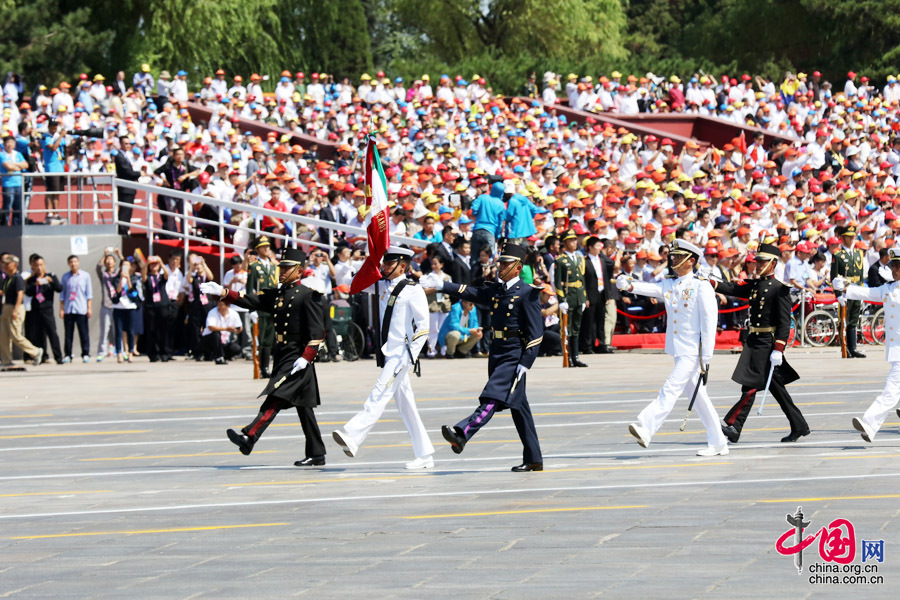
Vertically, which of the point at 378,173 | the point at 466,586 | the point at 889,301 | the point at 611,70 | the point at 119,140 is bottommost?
the point at 466,586

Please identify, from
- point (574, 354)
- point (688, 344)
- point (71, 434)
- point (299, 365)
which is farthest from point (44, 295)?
point (688, 344)

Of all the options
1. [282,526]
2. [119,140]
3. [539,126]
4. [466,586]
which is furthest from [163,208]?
[466,586]

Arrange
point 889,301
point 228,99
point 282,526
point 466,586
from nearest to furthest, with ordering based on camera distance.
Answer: point 466,586
point 282,526
point 889,301
point 228,99

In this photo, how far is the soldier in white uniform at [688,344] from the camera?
13.9 meters

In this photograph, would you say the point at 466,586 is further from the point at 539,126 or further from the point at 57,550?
the point at 539,126

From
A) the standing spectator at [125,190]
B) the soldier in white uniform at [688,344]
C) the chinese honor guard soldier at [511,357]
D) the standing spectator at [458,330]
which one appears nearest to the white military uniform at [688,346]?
the soldier in white uniform at [688,344]

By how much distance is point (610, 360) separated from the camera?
24.9m

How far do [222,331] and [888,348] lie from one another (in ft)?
43.6

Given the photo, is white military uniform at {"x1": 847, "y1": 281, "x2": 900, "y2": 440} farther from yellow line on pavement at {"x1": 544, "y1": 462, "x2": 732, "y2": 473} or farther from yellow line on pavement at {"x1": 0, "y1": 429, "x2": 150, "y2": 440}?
yellow line on pavement at {"x1": 0, "y1": 429, "x2": 150, "y2": 440}

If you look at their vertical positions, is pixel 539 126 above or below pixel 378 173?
above

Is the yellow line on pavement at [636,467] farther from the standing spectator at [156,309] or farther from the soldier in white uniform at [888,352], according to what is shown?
the standing spectator at [156,309]

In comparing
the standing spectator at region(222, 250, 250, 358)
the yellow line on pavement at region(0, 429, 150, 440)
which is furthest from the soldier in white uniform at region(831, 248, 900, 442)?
the standing spectator at region(222, 250, 250, 358)

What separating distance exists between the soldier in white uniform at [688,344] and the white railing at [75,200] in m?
16.0

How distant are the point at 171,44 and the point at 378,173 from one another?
37.1 metres
